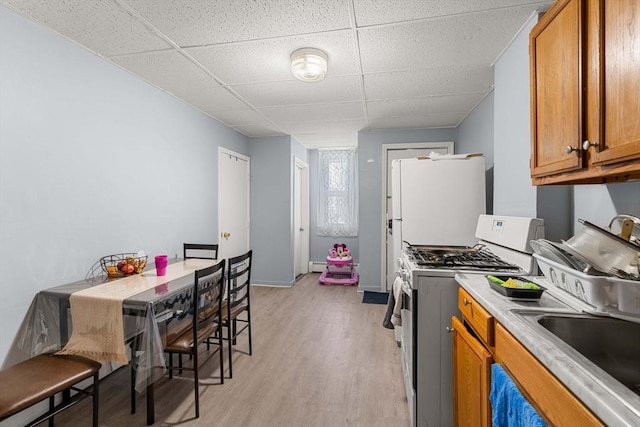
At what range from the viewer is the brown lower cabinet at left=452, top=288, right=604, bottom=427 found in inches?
28.6

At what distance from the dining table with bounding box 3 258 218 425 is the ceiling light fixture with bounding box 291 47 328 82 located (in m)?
1.69

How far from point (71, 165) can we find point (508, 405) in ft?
8.80

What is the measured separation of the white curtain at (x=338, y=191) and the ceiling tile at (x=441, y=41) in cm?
308

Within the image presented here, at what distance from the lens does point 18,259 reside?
173cm

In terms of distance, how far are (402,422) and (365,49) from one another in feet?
7.99

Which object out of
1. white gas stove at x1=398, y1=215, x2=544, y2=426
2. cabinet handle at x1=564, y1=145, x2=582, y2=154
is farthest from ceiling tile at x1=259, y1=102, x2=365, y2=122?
cabinet handle at x1=564, y1=145, x2=582, y2=154

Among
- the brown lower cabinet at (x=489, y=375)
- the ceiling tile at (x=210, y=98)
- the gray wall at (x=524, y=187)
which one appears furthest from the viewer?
the ceiling tile at (x=210, y=98)

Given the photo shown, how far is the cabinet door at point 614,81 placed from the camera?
892 millimetres

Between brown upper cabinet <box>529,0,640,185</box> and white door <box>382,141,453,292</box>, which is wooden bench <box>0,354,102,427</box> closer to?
brown upper cabinet <box>529,0,640,185</box>

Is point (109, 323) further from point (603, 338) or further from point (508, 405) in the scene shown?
point (603, 338)

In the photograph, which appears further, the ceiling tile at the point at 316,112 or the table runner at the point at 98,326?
the ceiling tile at the point at 316,112

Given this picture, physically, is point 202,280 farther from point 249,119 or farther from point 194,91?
point 249,119

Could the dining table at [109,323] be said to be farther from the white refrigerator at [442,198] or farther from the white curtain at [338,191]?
the white curtain at [338,191]

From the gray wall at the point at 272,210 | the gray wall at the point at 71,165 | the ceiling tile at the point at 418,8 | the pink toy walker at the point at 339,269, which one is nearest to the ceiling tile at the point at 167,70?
the gray wall at the point at 71,165
